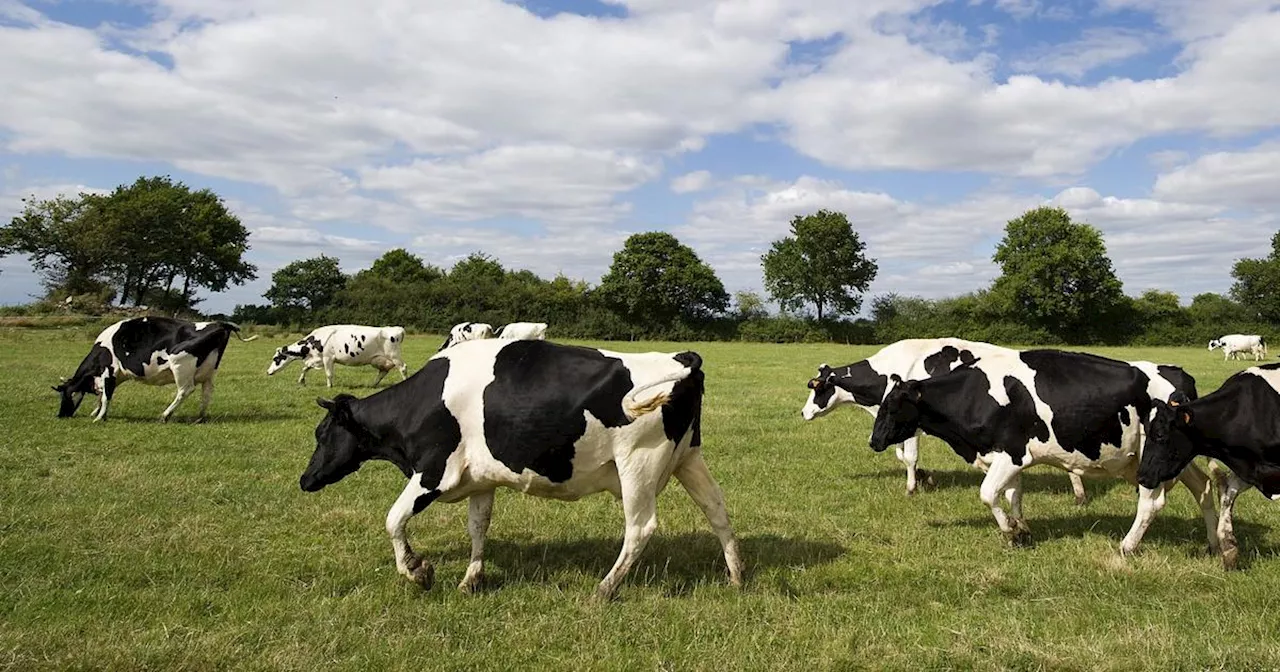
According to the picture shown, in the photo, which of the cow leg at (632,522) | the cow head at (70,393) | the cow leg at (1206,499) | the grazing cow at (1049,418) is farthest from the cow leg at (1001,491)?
the cow head at (70,393)

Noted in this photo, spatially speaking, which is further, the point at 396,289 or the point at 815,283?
the point at 815,283

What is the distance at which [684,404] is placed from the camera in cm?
638

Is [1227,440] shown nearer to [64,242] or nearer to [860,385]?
[860,385]

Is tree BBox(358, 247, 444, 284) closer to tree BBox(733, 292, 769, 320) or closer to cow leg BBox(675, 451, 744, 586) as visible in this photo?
tree BBox(733, 292, 769, 320)

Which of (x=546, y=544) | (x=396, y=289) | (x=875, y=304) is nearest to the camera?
(x=546, y=544)

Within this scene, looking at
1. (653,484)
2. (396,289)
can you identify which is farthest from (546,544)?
(396,289)

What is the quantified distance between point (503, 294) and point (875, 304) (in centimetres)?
3178

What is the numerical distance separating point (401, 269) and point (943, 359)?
78.3m

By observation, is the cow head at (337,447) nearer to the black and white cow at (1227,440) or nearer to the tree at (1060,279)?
the black and white cow at (1227,440)

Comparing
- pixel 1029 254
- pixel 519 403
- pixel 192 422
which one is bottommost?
pixel 192 422

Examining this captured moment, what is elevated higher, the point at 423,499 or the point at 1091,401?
the point at 1091,401

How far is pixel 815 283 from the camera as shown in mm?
69312

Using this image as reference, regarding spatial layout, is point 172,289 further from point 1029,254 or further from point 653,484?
point 653,484

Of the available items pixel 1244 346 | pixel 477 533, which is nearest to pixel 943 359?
pixel 477 533
